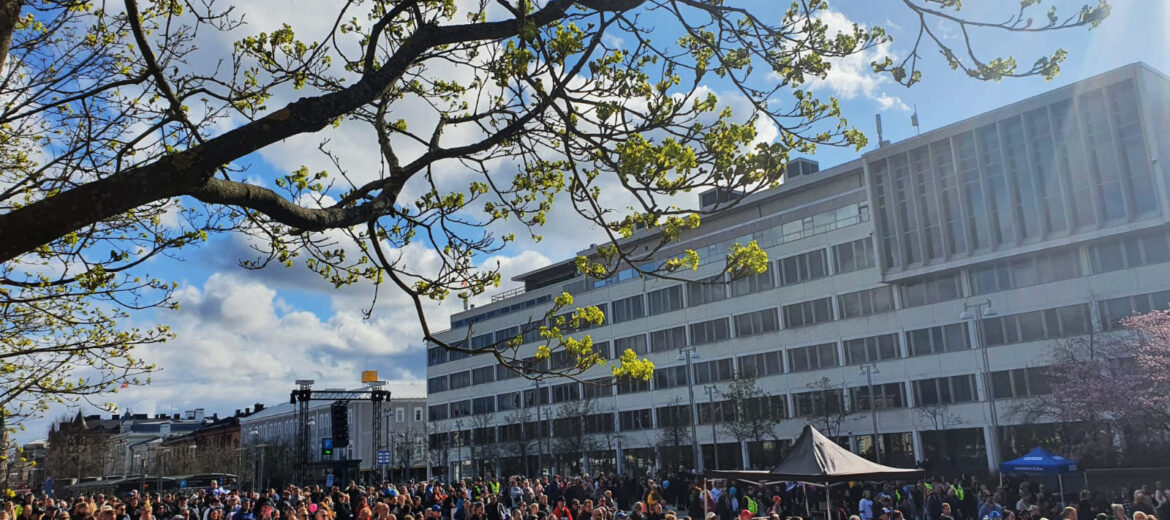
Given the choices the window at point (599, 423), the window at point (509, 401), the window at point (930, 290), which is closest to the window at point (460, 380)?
the window at point (509, 401)

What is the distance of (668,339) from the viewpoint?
63.9m

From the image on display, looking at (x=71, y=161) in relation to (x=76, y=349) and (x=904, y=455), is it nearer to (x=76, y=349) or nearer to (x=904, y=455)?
(x=76, y=349)

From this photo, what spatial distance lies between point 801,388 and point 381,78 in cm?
5181

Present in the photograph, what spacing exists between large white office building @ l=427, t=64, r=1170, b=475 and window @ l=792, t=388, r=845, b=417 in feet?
0.41

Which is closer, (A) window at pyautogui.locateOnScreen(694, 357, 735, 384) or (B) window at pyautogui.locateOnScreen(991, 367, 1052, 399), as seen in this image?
(B) window at pyautogui.locateOnScreen(991, 367, 1052, 399)

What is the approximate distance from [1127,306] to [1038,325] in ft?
14.1

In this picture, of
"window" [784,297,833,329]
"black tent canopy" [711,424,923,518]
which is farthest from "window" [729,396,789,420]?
"black tent canopy" [711,424,923,518]

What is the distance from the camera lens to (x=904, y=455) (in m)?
50.0

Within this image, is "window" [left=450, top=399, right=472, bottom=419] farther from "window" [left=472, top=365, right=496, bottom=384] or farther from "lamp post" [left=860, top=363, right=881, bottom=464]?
"lamp post" [left=860, top=363, right=881, bottom=464]

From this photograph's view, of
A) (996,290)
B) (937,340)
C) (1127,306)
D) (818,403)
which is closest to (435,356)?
(818,403)

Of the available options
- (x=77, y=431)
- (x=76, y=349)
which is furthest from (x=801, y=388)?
(x=77, y=431)

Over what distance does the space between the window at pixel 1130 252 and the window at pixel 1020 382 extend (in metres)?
5.72

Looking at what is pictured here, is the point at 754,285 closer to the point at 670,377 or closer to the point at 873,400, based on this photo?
the point at 670,377

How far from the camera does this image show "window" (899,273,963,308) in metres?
48.8
